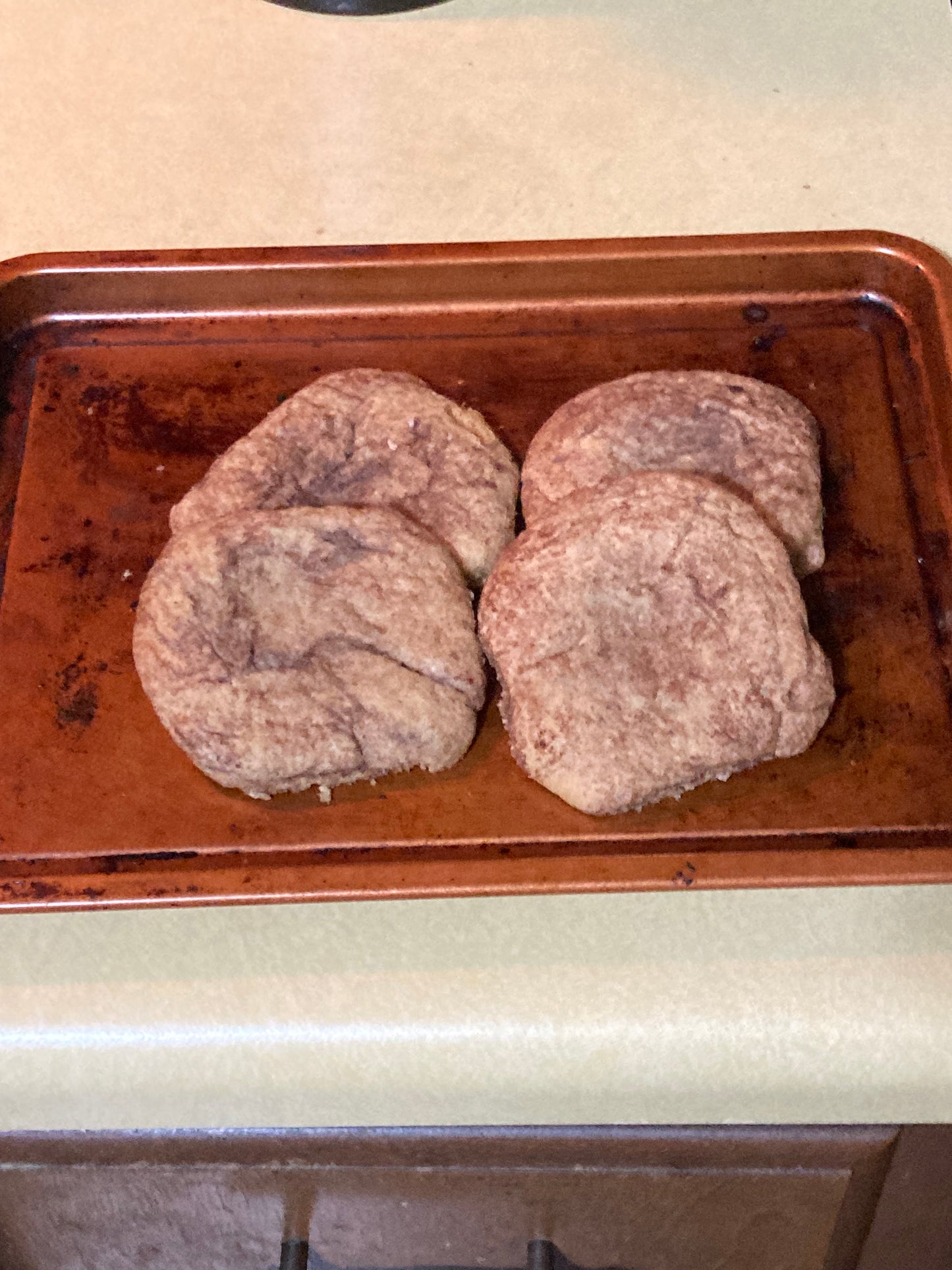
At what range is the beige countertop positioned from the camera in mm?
979

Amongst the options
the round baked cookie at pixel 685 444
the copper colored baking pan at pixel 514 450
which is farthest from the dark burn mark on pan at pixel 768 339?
the round baked cookie at pixel 685 444

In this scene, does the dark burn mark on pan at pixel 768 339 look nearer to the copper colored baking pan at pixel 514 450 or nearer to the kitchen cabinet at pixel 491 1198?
the copper colored baking pan at pixel 514 450

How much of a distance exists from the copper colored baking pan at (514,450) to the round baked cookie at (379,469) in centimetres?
7

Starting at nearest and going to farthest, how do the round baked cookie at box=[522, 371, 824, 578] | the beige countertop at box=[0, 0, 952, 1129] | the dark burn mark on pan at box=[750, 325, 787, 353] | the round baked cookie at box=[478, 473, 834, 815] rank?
the beige countertop at box=[0, 0, 952, 1129], the round baked cookie at box=[478, 473, 834, 815], the round baked cookie at box=[522, 371, 824, 578], the dark burn mark on pan at box=[750, 325, 787, 353]

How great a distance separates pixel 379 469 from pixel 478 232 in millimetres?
396

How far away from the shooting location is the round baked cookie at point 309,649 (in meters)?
1.09

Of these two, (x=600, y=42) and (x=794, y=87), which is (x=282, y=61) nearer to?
(x=600, y=42)

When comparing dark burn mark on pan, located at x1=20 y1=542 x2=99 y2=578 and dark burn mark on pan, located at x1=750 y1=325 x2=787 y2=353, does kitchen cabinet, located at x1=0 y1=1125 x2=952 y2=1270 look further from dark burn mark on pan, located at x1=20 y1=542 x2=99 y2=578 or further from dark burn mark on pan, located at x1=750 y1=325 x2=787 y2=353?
dark burn mark on pan, located at x1=750 y1=325 x2=787 y2=353

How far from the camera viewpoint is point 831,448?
129cm

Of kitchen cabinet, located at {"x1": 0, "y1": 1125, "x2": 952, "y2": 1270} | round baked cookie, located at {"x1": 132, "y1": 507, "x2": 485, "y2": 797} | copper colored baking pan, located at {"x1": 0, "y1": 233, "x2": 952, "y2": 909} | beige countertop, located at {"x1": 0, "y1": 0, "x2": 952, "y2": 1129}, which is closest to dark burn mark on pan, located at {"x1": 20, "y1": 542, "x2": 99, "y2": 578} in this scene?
copper colored baking pan, located at {"x1": 0, "y1": 233, "x2": 952, "y2": 909}

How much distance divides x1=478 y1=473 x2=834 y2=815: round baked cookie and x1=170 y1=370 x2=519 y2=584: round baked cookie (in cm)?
9

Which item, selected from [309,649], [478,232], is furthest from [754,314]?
[309,649]

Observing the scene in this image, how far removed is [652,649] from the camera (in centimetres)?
112

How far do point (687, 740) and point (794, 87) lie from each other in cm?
94
